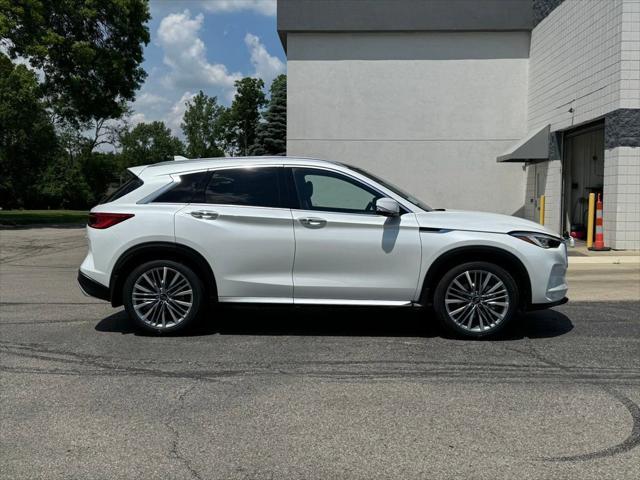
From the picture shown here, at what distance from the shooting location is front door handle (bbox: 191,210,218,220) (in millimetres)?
6312

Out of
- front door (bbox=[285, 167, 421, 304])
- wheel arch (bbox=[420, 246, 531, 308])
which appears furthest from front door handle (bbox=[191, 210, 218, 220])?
wheel arch (bbox=[420, 246, 531, 308])

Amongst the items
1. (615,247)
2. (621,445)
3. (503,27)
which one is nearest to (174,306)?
(621,445)

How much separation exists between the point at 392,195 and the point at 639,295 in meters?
4.72

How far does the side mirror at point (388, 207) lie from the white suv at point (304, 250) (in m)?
0.01

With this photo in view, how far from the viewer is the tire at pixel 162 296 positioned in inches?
249

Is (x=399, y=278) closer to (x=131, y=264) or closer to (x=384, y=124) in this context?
(x=131, y=264)

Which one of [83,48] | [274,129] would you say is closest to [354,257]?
[83,48]

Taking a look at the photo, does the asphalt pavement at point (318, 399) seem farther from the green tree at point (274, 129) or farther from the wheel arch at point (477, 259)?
the green tree at point (274, 129)

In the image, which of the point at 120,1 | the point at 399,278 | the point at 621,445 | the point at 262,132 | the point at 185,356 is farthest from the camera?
the point at 262,132

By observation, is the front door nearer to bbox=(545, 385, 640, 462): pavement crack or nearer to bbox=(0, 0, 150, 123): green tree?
bbox=(545, 385, 640, 462): pavement crack

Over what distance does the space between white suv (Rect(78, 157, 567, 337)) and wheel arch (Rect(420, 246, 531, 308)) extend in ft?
0.04

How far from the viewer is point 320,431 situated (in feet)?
13.1

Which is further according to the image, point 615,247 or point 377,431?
point 615,247

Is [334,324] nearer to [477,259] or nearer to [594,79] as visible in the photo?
[477,259]
